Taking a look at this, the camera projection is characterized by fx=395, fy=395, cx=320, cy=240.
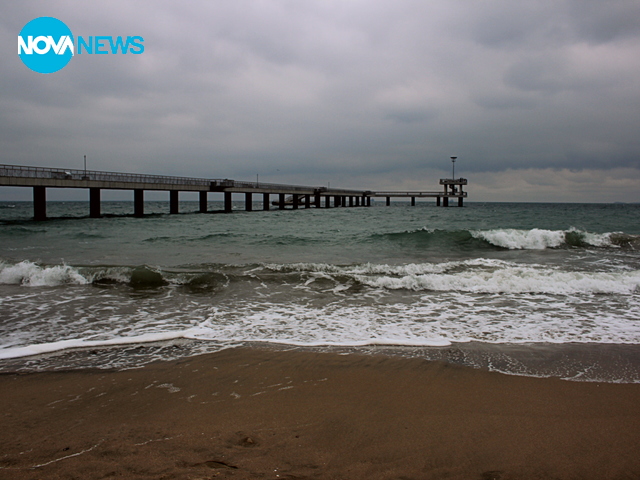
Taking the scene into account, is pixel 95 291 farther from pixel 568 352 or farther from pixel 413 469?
pixel 568 352

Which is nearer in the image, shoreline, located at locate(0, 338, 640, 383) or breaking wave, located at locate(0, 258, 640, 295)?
shoreline, located at locate(0, 338, 640, 383)

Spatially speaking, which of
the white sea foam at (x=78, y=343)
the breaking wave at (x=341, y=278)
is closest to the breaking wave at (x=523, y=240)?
the breaking wave at (x=341, y=278)

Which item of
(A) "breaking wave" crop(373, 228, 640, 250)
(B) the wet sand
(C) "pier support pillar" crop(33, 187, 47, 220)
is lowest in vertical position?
(B) the wet sand

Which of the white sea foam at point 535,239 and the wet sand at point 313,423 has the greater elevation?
the white sea foam at point 535,239

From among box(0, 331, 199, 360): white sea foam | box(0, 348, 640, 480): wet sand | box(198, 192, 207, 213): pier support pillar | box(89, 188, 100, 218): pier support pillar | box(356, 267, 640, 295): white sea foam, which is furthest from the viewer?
box(198, 192, 207, 213): pier support pillar

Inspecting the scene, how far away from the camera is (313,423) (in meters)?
3.06

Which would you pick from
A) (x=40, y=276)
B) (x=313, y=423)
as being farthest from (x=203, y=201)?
(x=313, y=423)

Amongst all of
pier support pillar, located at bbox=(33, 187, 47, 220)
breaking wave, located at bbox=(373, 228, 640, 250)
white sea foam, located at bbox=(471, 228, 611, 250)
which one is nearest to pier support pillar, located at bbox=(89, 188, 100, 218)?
pier support pillar, located at bbox=(33, 187, 47, 220)

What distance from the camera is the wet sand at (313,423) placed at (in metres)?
2.51

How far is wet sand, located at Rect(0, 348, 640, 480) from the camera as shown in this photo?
98.7 inches

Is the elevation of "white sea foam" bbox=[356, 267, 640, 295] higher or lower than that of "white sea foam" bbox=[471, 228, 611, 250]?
lower

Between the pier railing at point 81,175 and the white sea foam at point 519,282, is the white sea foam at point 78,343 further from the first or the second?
the pier railing at point 81,175

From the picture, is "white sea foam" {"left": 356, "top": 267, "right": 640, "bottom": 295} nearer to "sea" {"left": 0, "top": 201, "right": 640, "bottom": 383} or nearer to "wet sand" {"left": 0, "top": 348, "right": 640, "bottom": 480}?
"sea" {"left": 0, "top": 201, "right": 640, "bottom": 383}

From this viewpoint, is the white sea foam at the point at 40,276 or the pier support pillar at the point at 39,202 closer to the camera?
the white sea foam at the point at 40,276
